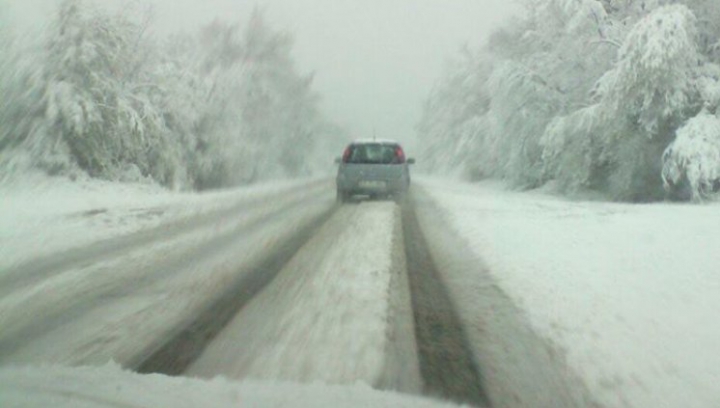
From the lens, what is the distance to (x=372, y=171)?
18703 mm

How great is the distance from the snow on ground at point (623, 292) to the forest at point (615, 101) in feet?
25.6

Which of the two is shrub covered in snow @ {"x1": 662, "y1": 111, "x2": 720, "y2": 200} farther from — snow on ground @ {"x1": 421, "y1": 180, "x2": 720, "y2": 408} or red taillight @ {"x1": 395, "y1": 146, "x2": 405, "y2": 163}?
red taillight @ {"x1": 395, "y1": 146, "x2": 405, "y2": 163}

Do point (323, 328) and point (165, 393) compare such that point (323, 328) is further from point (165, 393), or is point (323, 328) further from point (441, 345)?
point (165, 393)

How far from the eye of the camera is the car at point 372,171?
735 inches

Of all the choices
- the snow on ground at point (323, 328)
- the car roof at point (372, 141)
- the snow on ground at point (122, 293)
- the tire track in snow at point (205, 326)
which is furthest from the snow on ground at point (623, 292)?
the car roof at point (372, 141)

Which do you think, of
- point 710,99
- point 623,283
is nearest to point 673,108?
point 710,99

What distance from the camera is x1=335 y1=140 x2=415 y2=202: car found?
18.7 metres

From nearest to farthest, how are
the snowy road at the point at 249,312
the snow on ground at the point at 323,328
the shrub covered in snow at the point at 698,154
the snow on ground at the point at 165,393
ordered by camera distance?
the snow on ground at the point at 165,393
the snow on ground at the point at 323,328
the snowy road at the point at 249,312
the shrub covered in snow at the point at 698,154

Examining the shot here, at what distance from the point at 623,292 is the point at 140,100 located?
73.1ft

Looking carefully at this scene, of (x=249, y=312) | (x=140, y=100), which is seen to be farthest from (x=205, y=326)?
(x=140, y=100)

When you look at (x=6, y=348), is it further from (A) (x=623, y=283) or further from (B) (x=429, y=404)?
(A) (x=623, y=283)

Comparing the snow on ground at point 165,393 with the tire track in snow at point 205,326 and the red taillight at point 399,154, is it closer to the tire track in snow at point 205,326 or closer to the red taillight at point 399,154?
the tire track in snow at point 205,326

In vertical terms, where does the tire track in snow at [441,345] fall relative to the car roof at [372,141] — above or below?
below

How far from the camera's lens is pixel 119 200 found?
19984 millimetres
